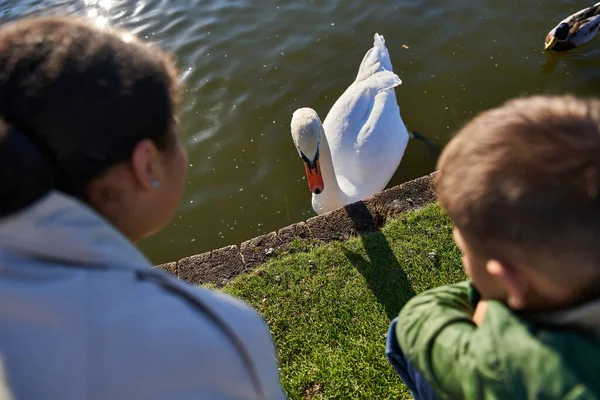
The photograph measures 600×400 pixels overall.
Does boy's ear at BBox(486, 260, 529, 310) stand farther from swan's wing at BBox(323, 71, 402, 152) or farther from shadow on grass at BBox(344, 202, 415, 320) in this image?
swan's wing at BBox(323, 71, 402, 152)

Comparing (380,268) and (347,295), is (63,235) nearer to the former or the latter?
(347,295)

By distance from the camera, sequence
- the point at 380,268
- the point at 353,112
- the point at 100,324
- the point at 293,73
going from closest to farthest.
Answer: the point at 100,324 → the point at 380,268 → the point at 353,112 → the point at 293,73

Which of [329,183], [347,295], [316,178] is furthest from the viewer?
[329,183]

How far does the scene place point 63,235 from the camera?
36.1 inches

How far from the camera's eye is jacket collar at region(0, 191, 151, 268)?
35.4 inches

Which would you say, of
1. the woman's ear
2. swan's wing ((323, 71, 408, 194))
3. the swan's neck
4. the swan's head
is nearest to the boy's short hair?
the woman's ear

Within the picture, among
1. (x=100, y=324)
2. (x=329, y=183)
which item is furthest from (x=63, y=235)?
(x=329, y=183)

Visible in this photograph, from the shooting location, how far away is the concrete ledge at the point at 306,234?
3465 millimetres

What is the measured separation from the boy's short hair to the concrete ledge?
2509 millimetres

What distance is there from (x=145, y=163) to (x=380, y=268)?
2342mm

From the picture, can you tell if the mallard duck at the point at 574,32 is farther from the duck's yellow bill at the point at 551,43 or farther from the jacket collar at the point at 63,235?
the jacket collar at the point at 63,235

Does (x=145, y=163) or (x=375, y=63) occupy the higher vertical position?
(x=145, y=163)

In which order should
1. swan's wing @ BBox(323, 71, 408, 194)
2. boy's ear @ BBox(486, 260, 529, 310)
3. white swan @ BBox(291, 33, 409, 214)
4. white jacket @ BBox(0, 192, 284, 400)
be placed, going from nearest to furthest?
white jacket @ BBox(0, 192, 284, 400), boy's ear @ BBox(486, 260, 529, 310), white swan @ BBox(291, 33, 409, 214), swan's wing @ BBox(323, 71, 408, 194)

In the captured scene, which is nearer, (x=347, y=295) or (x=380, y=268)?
(x=347, y=295)
